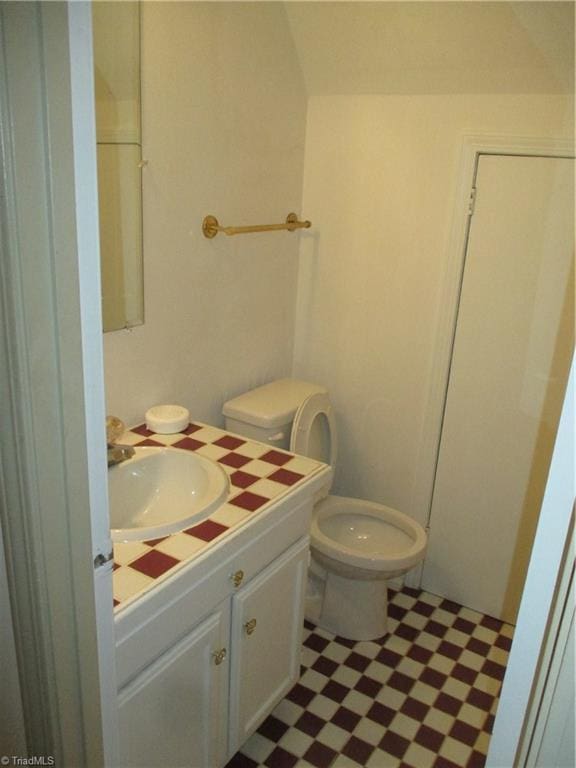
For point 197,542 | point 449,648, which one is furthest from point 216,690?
point 449,648

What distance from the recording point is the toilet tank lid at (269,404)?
2.16m

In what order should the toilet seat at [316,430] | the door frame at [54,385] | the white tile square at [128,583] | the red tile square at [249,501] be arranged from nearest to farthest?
the door frame at [54,385] < the white tile square at [128,583] < the red tile square at [249,501] < the toilet seat at [316,430]

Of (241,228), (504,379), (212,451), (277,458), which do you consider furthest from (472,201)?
(212,451)

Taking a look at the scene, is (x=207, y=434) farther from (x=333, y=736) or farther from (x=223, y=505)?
(x=333, y=736)

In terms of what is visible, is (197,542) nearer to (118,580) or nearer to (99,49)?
(118,580)

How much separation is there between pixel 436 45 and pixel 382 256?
0.72 meters

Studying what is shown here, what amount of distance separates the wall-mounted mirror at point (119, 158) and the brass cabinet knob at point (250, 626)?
Result: 86 centimetres

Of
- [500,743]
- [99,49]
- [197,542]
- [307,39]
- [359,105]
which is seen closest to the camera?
[500,743]

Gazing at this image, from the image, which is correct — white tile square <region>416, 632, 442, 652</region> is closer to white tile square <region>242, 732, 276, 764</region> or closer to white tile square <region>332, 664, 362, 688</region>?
white tile square <region>332, 664, 362, 688</region>

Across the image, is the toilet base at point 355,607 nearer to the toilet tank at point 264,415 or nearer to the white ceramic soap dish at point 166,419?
the toilet tank at point 264,415

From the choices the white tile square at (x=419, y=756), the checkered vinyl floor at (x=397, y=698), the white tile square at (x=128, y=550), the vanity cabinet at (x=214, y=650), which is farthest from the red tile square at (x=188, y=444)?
the white tile square at (x=419, y=756)

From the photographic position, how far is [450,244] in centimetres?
A: 229

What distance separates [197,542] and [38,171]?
0.90 meters

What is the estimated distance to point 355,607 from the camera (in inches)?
94.2
